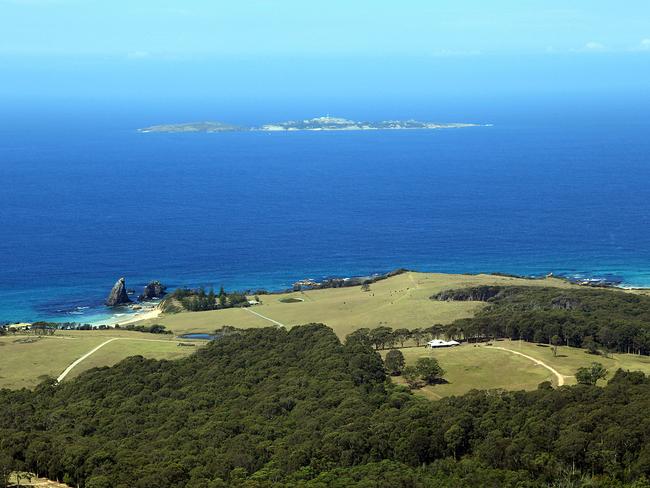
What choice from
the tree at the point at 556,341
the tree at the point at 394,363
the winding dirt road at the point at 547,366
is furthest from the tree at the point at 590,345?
the tree at the point at 394,363

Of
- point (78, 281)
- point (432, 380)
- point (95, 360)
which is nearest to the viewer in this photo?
point (432, 380)


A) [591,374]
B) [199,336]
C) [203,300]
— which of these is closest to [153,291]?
[203,300]

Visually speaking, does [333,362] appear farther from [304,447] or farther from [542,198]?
[542,198]

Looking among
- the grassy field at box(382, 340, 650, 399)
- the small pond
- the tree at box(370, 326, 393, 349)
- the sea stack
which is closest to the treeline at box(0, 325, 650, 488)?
the grassy field at box(382, 340, 650, 399)

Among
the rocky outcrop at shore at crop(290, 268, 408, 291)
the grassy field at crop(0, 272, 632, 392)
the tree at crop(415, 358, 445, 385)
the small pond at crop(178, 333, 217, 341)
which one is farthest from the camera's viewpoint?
the rocky outcrop at shore at crop(290, 268, 408, 291)

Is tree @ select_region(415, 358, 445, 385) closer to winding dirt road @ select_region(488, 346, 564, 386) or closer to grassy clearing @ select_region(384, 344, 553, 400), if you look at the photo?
A: grassy clearing @ select_region(384, 344, 553, 400)

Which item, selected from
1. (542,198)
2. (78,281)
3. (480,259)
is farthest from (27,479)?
(542,198)

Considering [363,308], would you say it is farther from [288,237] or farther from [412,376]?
[288,237]
